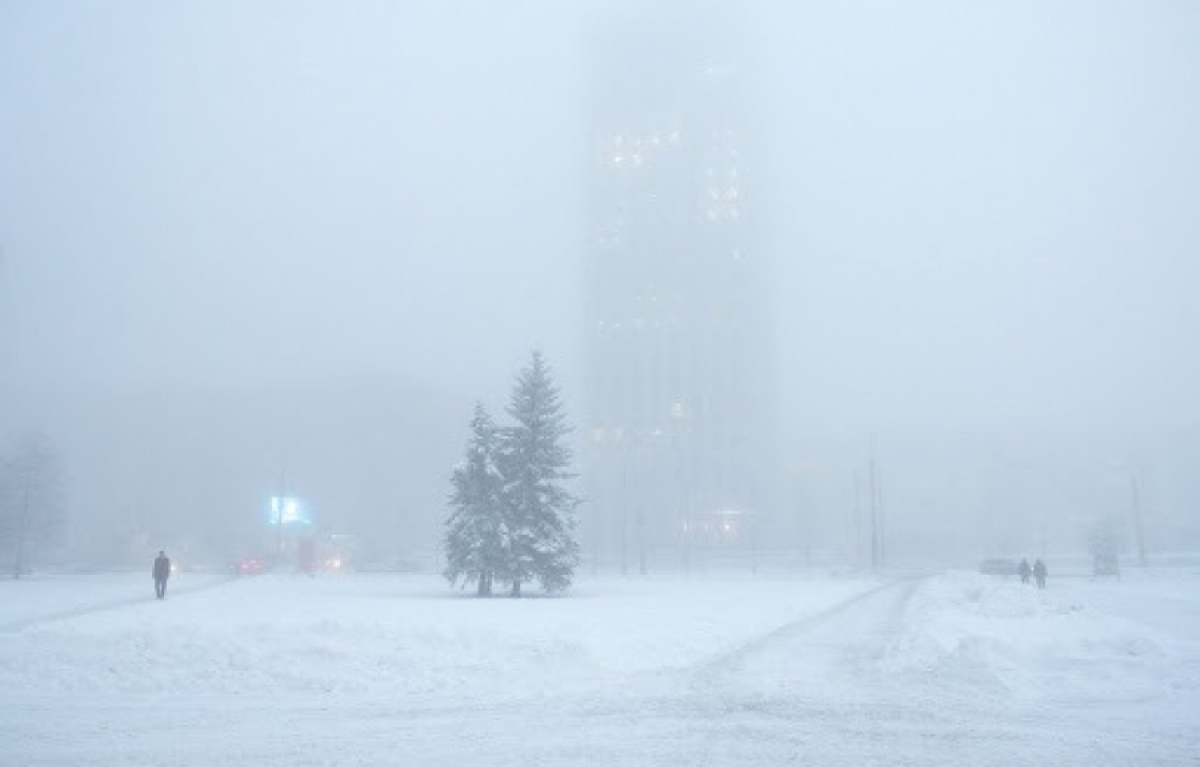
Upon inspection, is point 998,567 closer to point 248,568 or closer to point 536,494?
point 536,494

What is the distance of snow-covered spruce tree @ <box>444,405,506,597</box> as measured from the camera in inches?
1476

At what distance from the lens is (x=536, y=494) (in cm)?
3959

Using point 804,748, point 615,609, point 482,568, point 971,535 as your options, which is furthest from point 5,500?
point 971,535

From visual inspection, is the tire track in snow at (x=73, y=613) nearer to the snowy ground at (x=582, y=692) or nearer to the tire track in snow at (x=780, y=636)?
the snowy ground at (x=582, y=692)

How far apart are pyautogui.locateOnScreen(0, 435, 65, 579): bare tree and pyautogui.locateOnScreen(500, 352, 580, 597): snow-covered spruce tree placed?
43.7m

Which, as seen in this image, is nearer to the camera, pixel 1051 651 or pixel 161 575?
pixel 1051 651

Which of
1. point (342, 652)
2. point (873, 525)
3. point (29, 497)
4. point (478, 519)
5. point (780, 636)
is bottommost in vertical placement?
point (780, 636)

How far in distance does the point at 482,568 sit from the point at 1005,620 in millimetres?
19808

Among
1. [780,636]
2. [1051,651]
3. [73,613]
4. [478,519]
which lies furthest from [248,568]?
[1051,651]

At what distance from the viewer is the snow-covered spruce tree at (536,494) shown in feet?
125

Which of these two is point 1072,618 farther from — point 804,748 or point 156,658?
point 156,658

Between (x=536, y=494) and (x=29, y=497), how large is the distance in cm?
5038

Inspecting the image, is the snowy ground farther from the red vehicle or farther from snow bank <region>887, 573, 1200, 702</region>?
the red vehicle

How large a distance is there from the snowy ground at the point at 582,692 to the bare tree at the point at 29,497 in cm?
5232
